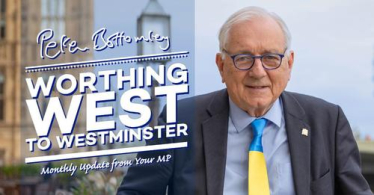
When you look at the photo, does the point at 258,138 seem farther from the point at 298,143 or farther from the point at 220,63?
the point at 220,63

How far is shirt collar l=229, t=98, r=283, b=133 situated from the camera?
5.72ft

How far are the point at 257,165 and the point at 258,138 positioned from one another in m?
0.09

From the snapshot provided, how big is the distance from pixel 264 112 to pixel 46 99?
0.72 meters

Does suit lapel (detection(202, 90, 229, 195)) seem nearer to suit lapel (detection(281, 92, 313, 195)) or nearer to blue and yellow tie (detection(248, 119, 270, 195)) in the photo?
blue and yellow tie (detection(248, 119, 270, 195))


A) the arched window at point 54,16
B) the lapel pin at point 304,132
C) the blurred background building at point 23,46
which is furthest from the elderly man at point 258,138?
the arched window at point 54,16

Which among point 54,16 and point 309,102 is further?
point 54,16

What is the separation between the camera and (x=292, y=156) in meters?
1.68

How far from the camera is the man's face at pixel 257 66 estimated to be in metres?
1.64

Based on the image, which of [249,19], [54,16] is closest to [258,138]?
[249,19]

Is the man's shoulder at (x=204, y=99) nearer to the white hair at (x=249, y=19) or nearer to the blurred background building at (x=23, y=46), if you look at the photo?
the white hair at (x=249, y=19)

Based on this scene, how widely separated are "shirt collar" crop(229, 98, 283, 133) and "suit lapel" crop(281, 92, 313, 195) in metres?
0.02

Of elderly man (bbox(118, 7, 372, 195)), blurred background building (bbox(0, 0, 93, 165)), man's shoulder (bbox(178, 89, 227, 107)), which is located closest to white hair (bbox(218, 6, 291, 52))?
elderly man (bbox(118, 7, 372, 195))

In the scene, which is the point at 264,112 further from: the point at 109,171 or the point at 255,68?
the point at 109,171

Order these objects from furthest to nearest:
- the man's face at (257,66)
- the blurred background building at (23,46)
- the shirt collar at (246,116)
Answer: the blurred background building at (23,46) < the shirt collar at (246,116) < the man's face at (257,66)
